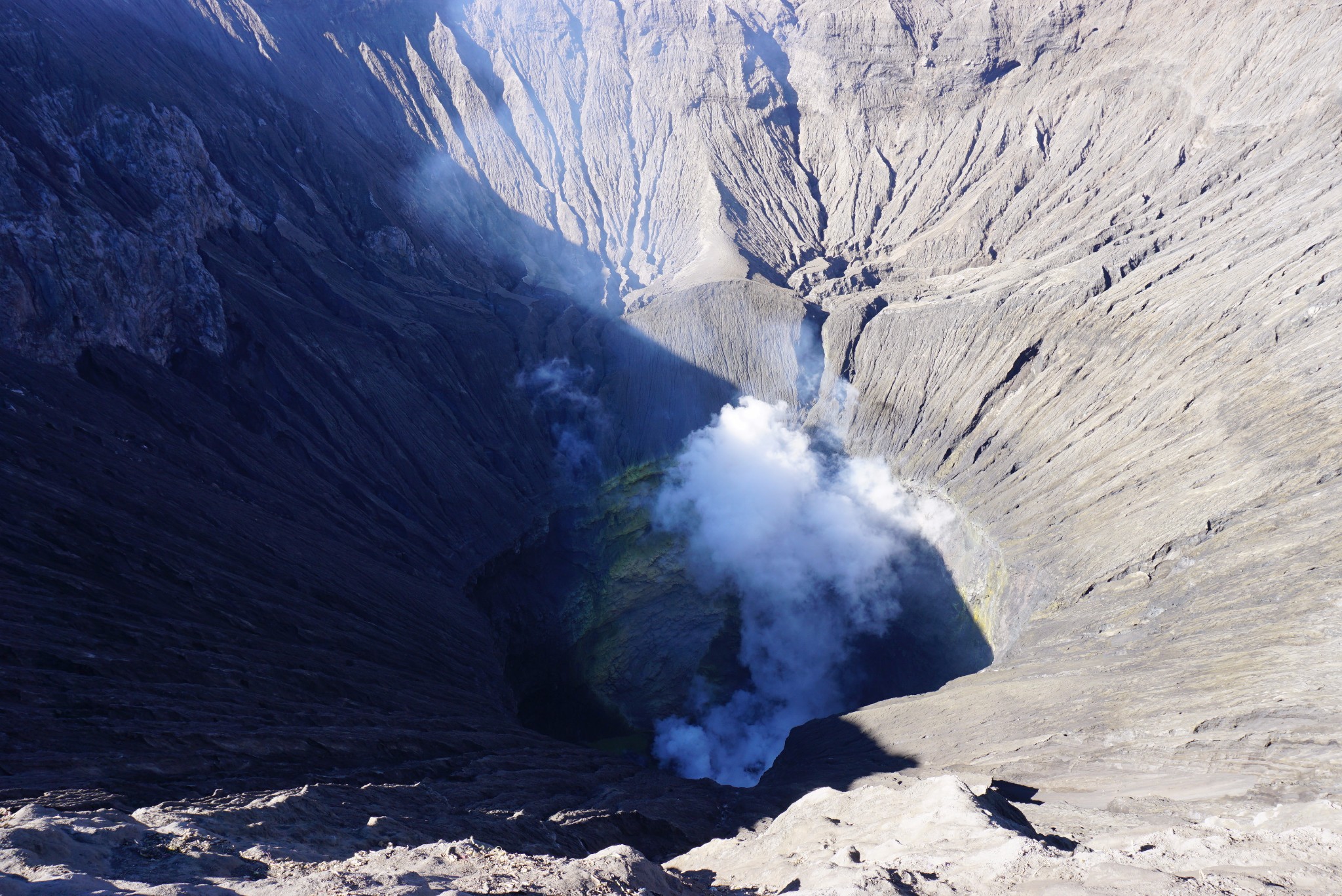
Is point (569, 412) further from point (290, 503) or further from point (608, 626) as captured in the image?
point (290, 503)

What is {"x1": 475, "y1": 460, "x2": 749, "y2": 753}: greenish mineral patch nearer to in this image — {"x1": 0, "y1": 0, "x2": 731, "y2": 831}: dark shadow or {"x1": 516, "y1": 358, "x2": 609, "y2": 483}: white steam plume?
{"x1": 0, "y1": 0, "x2": 731, "y2": 831}: dark shadow

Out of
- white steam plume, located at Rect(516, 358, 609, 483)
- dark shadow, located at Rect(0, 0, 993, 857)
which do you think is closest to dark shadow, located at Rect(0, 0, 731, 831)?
dark shadow, located at Rect(0, 0, 993, 857)

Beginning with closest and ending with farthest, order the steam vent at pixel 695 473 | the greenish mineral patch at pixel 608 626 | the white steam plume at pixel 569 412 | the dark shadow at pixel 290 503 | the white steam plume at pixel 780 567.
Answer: the steam vent at pixel 695 473, the dark shadow at pixel 290 503, the greenish mineral patch at pixel 608 626, the white steam plume at pixel 780 567, the white steam plume at pixel 569 412

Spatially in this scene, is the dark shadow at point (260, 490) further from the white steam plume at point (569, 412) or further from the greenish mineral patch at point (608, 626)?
the greenish mineral patch at point (608, 626)

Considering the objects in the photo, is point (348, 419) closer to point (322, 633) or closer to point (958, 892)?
point (322, 633)

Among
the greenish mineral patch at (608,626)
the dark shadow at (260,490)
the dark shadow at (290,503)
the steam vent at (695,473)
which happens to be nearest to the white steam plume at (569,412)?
the steam vent at (695,473)

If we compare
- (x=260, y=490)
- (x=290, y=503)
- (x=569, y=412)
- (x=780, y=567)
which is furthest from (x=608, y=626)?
(x=260, y=490)
